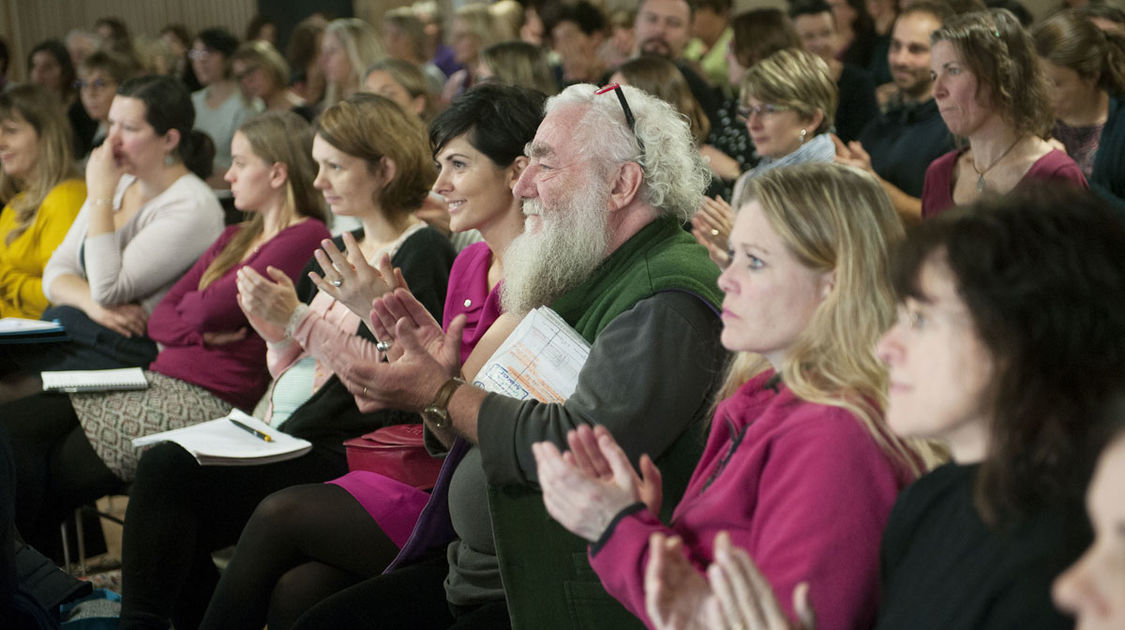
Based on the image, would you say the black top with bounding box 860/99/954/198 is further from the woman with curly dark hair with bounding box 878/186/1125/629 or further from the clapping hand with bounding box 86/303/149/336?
the woman with curly dark hair with bounding box 878/186/1125/629

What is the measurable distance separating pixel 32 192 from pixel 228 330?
62.4 inches

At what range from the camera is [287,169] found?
3.70 metres

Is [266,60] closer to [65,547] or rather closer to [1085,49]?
[65,547]

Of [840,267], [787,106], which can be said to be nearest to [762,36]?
[787,106]

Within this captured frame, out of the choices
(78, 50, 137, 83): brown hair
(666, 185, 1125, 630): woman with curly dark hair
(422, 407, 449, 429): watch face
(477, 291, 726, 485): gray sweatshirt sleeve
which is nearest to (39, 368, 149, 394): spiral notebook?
(422, 407, 449, 429): watch face

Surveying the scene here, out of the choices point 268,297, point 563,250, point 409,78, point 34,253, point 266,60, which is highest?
point 563,250

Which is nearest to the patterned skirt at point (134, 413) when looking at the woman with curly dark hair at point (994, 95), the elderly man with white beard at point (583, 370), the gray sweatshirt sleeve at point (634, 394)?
the elderly man with white beard at point (583, 370)

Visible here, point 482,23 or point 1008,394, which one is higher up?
point 1008,394

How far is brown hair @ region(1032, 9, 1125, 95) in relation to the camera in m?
3.64

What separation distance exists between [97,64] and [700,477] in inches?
226

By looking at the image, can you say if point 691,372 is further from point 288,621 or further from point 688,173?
point 288,621

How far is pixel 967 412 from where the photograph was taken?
1.27 m

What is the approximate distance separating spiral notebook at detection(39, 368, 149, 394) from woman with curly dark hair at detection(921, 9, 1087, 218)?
2426 mm

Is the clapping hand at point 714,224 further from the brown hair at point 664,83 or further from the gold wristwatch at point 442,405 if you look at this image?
the brown hair at point 664,83
